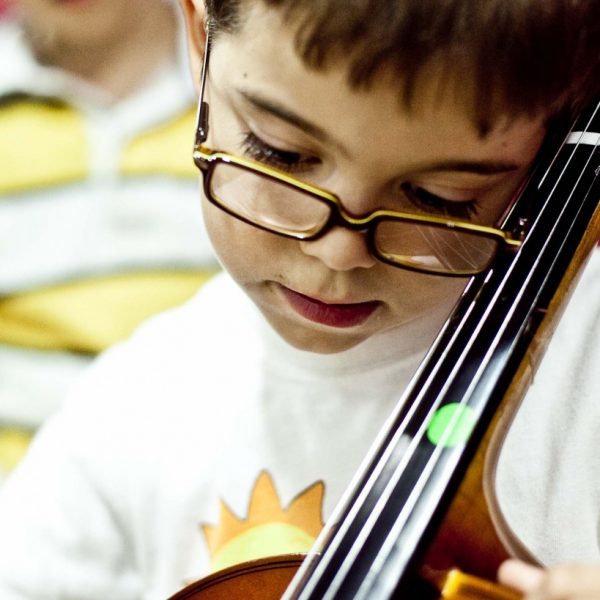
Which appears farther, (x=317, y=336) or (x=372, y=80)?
(x=317, y=336)

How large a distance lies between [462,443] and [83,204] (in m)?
0.74

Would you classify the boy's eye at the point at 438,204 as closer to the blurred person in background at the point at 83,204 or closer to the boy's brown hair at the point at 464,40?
the boy's brown hair at the point at 464,40

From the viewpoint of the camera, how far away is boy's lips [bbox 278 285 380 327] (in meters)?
0.56

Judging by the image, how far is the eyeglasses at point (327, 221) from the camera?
48 cm

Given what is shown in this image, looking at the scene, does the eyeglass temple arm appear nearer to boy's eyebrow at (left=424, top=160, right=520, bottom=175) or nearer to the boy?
the boy

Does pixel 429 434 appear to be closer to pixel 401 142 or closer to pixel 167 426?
pixel 401 142

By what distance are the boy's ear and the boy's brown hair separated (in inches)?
5.4

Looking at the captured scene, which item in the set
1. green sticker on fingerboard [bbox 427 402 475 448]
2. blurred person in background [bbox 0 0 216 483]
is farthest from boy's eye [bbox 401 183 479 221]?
blurred person in background [bbox 0 0 216 483]

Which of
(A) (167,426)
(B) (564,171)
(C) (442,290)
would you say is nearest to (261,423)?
(A) (167,426)

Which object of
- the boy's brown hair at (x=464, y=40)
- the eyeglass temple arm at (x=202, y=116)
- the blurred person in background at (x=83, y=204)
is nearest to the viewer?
the boy's brown hair at (x=464, y=40)

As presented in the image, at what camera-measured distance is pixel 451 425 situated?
445 mm

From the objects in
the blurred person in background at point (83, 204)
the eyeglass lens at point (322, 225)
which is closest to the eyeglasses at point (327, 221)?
the eyeglass lens at point (322, 225)

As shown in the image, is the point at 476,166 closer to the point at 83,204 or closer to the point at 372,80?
the point at 372,80

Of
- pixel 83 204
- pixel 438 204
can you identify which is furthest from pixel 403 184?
pixel 83 204
